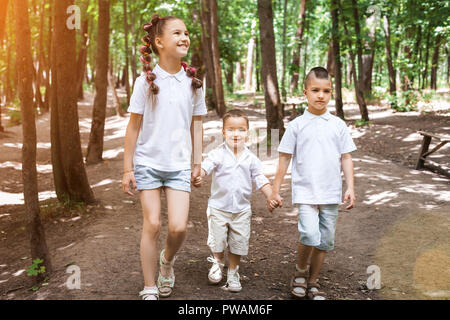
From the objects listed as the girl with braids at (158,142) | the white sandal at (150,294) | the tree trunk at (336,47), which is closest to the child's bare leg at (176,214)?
the girl with braids at (158,142)

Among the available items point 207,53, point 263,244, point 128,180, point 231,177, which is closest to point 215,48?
point 207,53

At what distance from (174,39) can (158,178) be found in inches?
43.2

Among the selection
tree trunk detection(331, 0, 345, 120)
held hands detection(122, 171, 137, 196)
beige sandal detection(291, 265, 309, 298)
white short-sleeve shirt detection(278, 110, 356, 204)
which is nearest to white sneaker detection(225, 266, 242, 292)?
beige sandal detection(291, 265, 309, 298)

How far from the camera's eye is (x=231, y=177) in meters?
4.23

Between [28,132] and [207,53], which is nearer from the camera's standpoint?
[28,132]

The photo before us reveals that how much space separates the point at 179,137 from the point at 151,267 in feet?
3.45

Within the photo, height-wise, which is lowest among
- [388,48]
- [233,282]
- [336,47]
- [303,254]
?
[233,282]

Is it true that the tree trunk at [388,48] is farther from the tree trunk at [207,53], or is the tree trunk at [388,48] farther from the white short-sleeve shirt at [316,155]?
the white short-sleeve shirt at [316,155]

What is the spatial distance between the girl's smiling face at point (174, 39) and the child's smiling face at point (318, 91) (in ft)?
3.66

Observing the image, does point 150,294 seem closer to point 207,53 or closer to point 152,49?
point 152,49

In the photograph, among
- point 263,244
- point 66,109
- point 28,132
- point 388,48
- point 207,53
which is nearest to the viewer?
point 28,132

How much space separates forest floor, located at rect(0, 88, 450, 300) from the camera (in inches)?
175

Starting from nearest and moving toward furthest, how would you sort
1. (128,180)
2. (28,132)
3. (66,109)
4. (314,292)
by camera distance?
(128,180) < (314,292) < (28,132) < (66,109)
